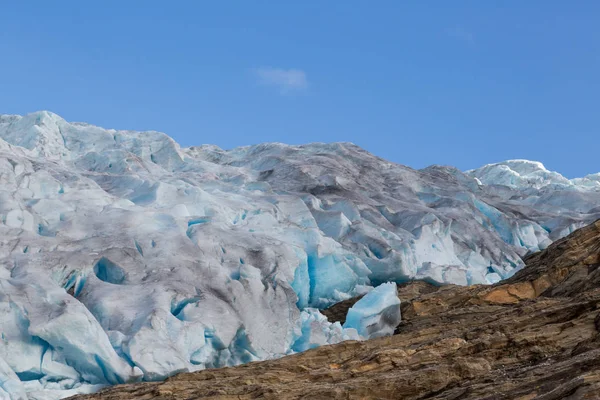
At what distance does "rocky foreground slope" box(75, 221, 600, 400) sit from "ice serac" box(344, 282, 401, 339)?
317 centimetres

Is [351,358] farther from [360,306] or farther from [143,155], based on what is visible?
[143,155]

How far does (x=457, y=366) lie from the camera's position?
12703 mm

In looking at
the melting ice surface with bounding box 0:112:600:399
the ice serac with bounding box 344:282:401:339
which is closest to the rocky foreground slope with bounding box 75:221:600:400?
the melting ice surface with bounding box 0:112:600:399

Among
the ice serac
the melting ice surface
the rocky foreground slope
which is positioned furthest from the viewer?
the ice serac

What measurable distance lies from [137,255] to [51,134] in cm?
1649

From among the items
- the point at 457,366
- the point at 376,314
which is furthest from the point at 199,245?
the point at 457,366

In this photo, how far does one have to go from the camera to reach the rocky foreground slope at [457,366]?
10.8 metres

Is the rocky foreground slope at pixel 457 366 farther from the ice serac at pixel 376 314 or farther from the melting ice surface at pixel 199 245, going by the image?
the ice serac at pixel 376 314

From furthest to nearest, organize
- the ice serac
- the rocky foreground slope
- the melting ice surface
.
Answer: the ice serac
the melting ice surface
the rocky foreground slope

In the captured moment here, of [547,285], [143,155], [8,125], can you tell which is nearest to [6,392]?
[547,285]

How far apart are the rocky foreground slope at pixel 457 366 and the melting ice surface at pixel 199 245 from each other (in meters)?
2.90

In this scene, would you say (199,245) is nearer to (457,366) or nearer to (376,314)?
(376,314)

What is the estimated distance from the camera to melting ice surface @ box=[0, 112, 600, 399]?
18703mm

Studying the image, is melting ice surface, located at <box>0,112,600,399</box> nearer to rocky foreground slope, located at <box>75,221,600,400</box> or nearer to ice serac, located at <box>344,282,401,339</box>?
ice serac, located at <box>344,282,401,339</box>
